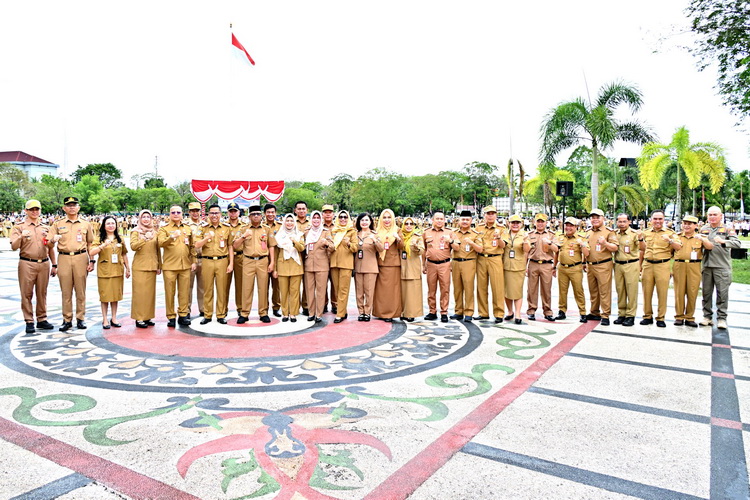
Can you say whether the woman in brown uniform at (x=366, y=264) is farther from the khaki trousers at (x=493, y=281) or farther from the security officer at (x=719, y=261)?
the security officer at (x=719, y=261)

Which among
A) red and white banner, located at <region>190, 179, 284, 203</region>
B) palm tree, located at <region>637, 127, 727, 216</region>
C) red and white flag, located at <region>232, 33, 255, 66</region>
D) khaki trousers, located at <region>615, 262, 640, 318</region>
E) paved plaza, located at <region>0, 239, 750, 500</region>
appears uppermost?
red and white flag, located at <region>232, 33, 255, 66</region>

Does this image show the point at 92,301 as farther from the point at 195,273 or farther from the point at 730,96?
the point at 730,96

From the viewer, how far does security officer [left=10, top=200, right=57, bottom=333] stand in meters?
6.42

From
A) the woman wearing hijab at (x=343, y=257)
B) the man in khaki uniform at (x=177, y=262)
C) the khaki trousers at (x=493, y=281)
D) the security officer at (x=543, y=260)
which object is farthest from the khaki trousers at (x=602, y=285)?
the man in khaki uniform at (x=177, y=262)

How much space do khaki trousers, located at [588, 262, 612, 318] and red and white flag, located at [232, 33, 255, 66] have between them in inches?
554

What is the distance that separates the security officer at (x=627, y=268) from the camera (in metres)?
6.99

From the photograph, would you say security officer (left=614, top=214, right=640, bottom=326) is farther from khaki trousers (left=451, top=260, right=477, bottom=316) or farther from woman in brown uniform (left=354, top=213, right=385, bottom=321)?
woman in brown uniform (left=354, top=213, right=385, bottom=321)

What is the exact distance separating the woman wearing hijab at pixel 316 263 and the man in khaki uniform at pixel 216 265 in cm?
110

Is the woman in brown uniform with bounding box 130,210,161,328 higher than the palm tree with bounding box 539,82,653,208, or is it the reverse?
the palm tree with bounding box 539,82,653,208

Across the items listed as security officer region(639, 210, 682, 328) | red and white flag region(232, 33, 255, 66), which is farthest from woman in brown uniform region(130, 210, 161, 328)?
red and white flag region(232, 33, 255, 66)

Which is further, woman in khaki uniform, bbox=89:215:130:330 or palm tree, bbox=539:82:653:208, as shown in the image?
palm tree, bbox=539:82:653:208

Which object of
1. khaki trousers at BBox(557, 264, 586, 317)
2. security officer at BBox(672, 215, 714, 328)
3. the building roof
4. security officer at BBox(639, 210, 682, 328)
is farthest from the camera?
the building roof

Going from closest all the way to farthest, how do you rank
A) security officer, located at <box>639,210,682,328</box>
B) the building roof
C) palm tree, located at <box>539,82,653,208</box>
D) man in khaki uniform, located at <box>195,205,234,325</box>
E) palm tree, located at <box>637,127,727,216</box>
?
security officer, located at <box>639,210,682,328</box> → man in khaki uniform, located at <box>195,205,234,325</box> → palm tree, located at <box>539,82,653,208</box> → palm tree, located at <box>637,127,727,216</box> → the building roof

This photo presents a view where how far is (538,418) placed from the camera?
3725 millimetres
